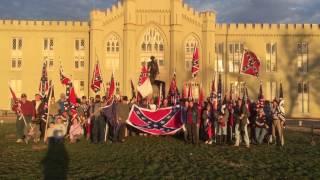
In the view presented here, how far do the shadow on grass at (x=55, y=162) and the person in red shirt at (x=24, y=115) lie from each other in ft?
8.69

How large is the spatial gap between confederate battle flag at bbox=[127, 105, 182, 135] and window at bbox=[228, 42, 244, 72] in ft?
107

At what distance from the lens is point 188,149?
17781 millimetres

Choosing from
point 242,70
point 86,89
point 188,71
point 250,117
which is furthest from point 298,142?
point 86,89

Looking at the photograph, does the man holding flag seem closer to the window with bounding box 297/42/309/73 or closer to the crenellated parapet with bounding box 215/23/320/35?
the crenellated parapet with bounding box 215/23/320/35

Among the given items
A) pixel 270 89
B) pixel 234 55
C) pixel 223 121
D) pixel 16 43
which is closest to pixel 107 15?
pixel 16 43

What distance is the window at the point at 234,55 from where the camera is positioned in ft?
176

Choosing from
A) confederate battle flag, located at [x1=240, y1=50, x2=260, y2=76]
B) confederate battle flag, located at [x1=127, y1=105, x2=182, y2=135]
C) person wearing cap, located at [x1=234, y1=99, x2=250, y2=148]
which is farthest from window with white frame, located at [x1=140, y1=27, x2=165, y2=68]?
person wearing cap, located at [x1=234, y1=99, x2=250, y2=148]

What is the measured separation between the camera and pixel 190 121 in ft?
65.3

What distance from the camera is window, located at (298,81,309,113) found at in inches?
2084

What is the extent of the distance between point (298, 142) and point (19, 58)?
40176 mm

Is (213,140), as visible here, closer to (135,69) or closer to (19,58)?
(135,69)

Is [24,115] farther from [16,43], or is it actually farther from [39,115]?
[16,43]

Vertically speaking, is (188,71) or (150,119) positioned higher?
(188,71)

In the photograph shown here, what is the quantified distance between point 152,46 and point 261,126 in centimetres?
3276
